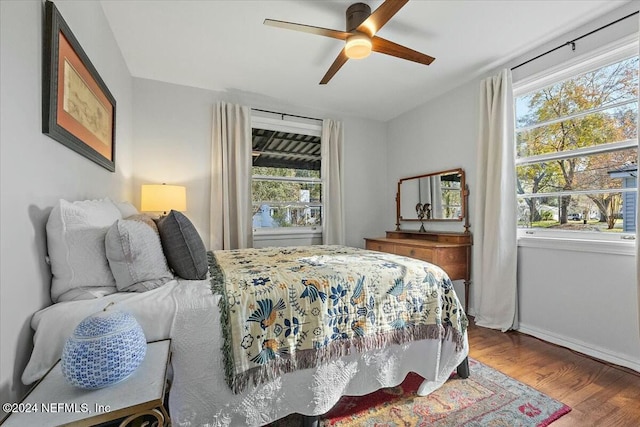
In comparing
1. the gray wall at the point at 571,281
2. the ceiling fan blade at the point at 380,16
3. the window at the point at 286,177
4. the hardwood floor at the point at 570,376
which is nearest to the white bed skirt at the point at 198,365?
the hardwood floor at the point at 570,376

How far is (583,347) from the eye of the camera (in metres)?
2.25

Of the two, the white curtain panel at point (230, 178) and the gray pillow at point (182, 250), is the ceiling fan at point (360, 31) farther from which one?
the white curtain panel at point (230, 178)

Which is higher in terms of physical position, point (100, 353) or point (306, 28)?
point (306, 28)

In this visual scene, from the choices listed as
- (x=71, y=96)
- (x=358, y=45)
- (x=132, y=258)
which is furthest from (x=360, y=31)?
(x=132, y=258)

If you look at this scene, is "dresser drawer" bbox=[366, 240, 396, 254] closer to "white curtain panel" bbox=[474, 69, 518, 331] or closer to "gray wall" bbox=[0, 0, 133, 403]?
"white curtain panel" bbox=[474, 69, 518, 331]

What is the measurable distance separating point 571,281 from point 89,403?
3.09 meters

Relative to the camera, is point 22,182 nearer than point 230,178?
Yes

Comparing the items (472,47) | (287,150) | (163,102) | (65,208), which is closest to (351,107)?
(287,150)

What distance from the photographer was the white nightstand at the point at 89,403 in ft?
2.35

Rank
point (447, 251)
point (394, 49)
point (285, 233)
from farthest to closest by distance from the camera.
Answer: point (285, 233) < point (447, 251) < point (394, 49)

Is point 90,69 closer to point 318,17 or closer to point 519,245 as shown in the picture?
point 318,17

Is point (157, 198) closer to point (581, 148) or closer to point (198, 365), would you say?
point (198, 365)

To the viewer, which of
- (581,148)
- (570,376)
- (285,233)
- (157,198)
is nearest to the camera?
(570,376)

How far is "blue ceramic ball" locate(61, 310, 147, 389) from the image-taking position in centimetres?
79
